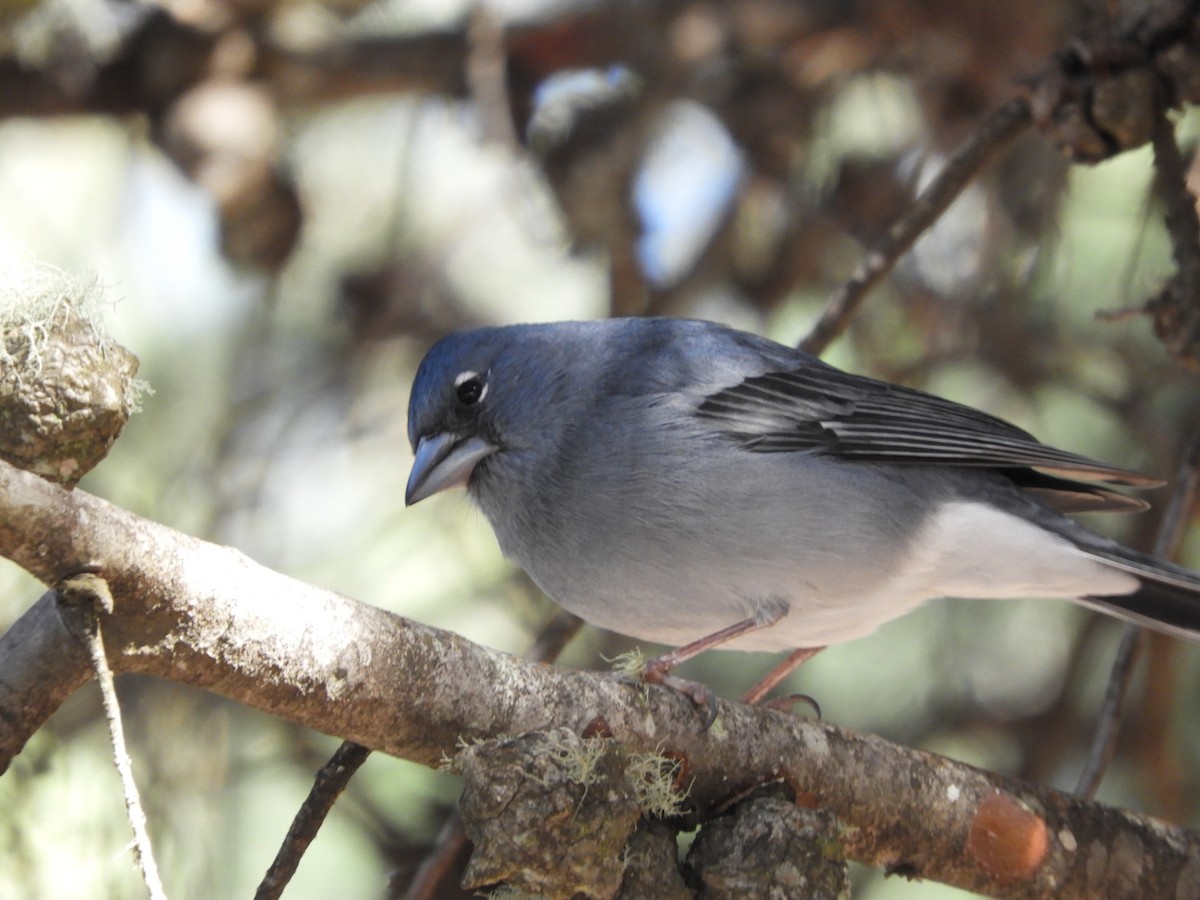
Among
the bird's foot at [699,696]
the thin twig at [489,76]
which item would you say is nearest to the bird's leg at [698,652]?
the bird's foot at [699,696]

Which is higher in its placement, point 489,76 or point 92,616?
point 489,76

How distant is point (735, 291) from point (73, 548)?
12.8 feet

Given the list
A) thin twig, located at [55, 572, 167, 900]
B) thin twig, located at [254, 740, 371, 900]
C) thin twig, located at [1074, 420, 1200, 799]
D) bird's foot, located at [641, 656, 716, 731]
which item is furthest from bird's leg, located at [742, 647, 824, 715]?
thin twig, located at [55, 572, 167, 900]

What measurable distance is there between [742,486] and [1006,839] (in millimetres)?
1115

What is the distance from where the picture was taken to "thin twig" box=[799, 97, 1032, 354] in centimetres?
400

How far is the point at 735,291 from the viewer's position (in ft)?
18.0

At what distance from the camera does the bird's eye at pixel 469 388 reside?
384 centimetres

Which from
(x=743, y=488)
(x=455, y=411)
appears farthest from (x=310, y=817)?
(x=455, y=411)

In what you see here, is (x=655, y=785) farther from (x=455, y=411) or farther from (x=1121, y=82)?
(x=1121, y=82)

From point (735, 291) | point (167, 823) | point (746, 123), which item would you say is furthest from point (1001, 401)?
point (167, 823)

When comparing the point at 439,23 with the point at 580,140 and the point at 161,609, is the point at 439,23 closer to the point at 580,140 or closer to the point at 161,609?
the point at 580,140

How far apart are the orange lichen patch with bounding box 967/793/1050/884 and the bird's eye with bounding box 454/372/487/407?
183cm

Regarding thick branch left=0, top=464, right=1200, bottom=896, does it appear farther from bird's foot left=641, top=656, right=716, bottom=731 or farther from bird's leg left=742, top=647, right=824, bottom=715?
bird's leg left=742, top=647, right=824, bottom=715

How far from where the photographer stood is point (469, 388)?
12.7 ft
